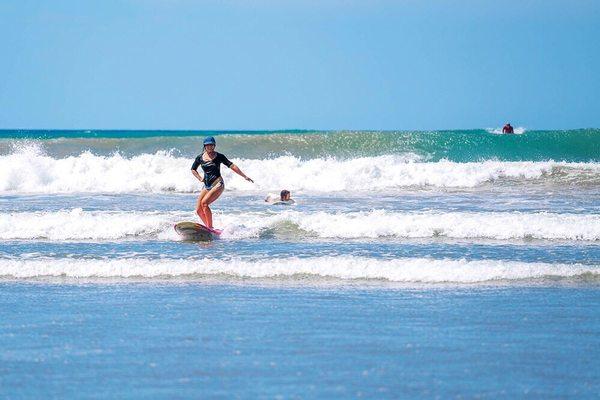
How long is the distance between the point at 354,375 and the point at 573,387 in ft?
5.06

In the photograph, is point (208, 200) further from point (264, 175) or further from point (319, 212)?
point (264, 175)

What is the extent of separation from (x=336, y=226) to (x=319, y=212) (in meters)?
1.97

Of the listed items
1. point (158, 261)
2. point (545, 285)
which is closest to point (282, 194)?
point (158, 261)

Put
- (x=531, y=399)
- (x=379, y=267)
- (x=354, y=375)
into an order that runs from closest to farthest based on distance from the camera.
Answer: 1. (x=531, y=399)
2. (x=354, y=375)
3. (x=379, y=267)

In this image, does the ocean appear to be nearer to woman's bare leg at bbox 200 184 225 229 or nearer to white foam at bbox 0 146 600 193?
woman's bare leg at bbox 200 184 225 229

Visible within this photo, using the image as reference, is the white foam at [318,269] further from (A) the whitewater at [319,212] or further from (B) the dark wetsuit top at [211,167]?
(B) the dark wetsuit top at [211,167]

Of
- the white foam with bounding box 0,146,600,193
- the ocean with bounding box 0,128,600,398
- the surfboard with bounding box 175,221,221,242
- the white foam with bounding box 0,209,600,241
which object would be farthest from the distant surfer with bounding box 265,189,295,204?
the surfboard with bounding box 175,221,221,242

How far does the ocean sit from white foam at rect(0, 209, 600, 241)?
42mm

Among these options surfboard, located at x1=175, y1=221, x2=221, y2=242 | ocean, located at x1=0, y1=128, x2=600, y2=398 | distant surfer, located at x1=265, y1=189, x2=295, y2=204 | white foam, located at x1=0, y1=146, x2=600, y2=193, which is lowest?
ocean, located at x1=0, y1=128, x2=600, y2=398

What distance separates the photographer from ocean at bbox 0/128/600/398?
6395 millimetres

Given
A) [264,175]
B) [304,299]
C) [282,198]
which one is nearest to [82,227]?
[282,198]

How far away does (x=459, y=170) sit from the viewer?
2742cm

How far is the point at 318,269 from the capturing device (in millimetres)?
11031

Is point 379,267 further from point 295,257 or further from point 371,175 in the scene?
point 371,175
